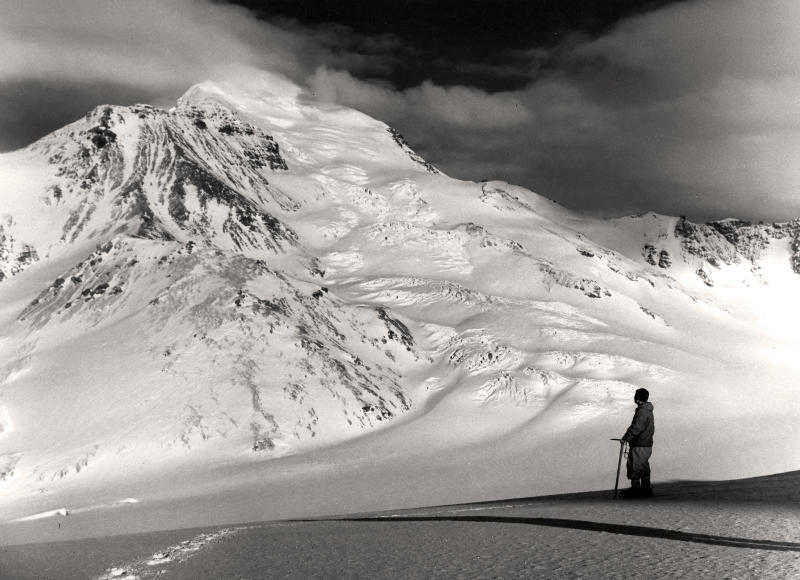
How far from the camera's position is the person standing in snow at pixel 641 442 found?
22.7m

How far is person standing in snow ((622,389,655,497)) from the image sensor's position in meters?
22.7

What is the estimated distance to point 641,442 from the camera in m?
22.8

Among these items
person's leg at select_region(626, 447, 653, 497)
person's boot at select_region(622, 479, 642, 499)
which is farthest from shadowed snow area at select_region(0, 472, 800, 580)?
person's leg at select_region(626, 447, 653, 497)

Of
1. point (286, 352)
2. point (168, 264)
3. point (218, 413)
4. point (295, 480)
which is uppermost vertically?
point (168, 264)

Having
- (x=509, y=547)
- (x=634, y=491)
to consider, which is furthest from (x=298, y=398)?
(x=509, y=547)

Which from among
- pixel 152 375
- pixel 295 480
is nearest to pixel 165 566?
pixel 295 480

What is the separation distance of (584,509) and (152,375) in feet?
320

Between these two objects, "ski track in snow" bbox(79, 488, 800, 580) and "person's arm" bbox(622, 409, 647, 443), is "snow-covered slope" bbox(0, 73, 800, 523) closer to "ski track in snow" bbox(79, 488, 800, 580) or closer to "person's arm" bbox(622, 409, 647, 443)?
"person's arm" bbox(622, 409, 647, 443)

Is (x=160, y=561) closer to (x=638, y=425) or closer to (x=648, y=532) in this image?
(x=648, y=532)

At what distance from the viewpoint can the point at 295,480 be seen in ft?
299

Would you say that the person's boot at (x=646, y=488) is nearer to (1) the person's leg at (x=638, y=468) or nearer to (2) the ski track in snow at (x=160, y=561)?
(1) the person's leg at (x=638, y=468)

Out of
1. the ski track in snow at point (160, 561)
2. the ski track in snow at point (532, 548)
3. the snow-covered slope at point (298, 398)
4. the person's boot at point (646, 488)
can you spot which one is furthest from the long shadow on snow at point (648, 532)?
the snow-covered slope at point (298, 398)

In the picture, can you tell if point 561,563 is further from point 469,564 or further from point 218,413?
point 218,413

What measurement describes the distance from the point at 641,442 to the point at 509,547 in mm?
9111
